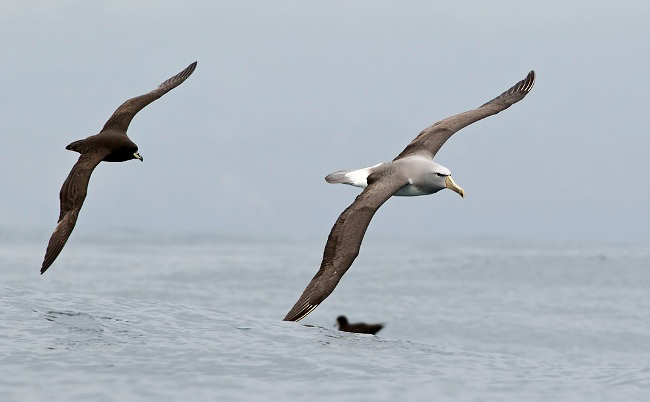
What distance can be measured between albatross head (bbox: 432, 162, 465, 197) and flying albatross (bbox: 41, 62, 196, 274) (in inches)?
196

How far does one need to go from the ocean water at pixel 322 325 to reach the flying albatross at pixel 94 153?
1115mm

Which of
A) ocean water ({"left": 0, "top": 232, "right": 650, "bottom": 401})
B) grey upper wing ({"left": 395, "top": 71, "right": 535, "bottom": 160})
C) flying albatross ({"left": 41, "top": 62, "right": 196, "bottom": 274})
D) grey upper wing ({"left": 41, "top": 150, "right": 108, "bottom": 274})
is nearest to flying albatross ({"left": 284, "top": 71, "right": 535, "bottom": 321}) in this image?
grey upper wing ({"left": 395, "top": 71, "right": 535, "bottom": 160})

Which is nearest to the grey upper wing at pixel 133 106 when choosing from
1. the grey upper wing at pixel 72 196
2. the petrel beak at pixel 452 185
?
the grey upper wing at pixel 72 196

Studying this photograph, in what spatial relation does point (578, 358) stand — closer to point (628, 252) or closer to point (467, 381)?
point (467, 381)

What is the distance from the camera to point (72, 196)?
1711 centimetres

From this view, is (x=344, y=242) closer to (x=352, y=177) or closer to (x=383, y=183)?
(x=383, y=183)

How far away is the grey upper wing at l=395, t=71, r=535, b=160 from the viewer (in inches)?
789

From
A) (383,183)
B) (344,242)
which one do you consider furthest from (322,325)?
(344,242)

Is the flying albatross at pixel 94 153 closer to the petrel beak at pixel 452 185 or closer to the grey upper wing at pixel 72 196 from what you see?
the grey upper wing at pixel 72 196

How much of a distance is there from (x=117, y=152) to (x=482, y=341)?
40.5 ft

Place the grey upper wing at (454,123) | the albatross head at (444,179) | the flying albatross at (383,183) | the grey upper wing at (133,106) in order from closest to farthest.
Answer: the flying albatross at (383,183), the albatross head at (444,179), the grey upper wing at (133,106), the grey upper wing at (454,123)

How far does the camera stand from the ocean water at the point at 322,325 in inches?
505

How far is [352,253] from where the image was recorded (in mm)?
15352

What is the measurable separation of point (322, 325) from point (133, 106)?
11863mm
